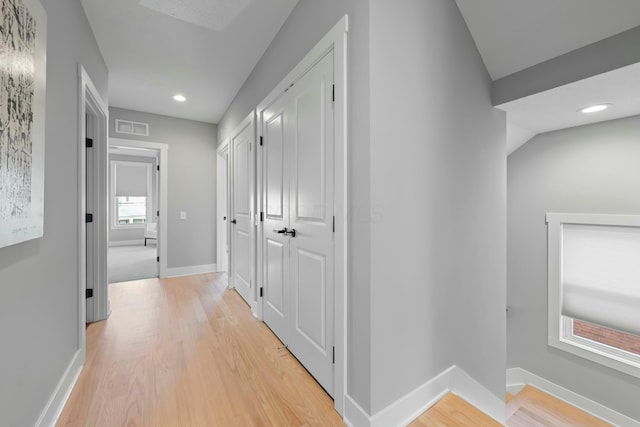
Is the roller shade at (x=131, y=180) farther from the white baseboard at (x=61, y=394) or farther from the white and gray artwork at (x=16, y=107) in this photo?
the white and gray artwork at (x=16, y=107)

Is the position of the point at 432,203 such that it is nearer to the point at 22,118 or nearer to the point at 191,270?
the point at 22,118

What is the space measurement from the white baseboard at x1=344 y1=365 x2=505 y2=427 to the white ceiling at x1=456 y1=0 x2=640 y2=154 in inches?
78.2

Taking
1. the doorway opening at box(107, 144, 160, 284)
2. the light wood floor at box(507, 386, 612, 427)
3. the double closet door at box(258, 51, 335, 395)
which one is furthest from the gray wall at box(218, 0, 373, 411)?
the doorway opening at box(107, 144, 160, 284)

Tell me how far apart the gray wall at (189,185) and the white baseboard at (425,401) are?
12.5 ft

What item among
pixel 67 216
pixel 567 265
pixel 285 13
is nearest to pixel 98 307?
pixel 67 216

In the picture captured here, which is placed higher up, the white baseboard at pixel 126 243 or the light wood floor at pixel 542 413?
the white baseboard at pixel 126 243

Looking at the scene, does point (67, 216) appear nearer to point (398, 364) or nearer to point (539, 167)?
point (398, 364)

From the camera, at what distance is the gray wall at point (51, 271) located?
1021 mm

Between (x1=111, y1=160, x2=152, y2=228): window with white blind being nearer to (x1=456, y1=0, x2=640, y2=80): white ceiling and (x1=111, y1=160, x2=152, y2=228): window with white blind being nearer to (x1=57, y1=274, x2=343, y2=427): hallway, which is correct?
(x1=57, y1=274, x2=343, y2=427): hallway

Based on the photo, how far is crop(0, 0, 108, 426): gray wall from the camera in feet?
3.35

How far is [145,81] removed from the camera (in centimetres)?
307

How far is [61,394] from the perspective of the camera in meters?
1.44

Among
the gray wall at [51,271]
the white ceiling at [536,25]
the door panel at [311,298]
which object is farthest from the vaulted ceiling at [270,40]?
the door panel at [311,298]

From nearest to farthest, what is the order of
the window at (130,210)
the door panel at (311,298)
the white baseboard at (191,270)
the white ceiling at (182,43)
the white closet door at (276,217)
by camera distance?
the door panel at (311,298)
the white ceiling at (182,43)
the white closet door at (276,217)
the white baseboard at (191,270)
the window at (130,210)
